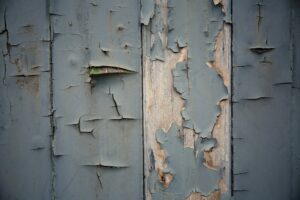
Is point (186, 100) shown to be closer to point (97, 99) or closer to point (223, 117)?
point (223, 117)

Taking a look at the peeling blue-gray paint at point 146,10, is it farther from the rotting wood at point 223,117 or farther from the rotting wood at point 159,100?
the rotting wood at point 223,117

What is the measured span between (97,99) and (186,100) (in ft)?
0.71

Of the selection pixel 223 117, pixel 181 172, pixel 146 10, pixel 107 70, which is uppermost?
pixel 146 10

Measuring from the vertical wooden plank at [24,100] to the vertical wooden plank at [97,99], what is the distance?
0.10 ft

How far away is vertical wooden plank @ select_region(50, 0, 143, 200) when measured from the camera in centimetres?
75

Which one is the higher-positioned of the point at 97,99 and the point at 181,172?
the point at 97,99

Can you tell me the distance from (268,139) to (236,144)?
3.3 inches

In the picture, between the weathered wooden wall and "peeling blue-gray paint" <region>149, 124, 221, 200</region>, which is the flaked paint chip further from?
"peeling blue-gray paint" <region>149, 124, 221, 200</region>

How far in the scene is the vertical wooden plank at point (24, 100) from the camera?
76cm

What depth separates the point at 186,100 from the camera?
29.7 inches

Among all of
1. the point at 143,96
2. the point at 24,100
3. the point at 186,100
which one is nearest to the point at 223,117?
the point at 186,100

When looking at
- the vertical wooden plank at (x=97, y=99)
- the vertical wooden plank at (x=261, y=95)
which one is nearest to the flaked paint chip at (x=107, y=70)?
the vertical wooden plank at (x=97, y=99)

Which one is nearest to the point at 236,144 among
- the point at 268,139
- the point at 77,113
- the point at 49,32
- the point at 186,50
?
the point at 268,139

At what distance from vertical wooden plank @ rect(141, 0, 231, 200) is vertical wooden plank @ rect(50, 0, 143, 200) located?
3cm
